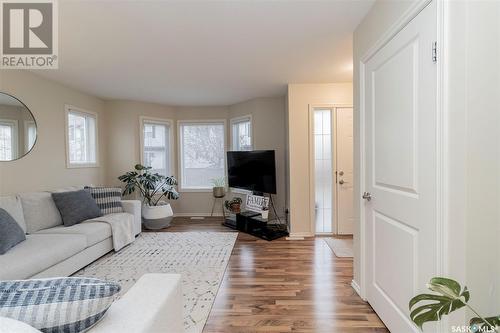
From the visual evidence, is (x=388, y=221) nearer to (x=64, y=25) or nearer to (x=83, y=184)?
(x=64, y=25)

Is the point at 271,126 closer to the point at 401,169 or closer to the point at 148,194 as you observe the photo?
the point at 148,194

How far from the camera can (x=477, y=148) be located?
1086mm

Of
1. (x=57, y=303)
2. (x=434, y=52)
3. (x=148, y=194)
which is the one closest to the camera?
(x=57, y=303)

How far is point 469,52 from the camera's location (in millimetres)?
1087

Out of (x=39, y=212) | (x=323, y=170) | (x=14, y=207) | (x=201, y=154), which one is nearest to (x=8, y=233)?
(x=14, y=207)

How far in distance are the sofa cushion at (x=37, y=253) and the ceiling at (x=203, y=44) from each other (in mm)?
Answer: 1930

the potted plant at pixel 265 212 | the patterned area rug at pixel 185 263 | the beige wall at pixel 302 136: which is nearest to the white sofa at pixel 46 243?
the patterned area rug at pixel 185 263

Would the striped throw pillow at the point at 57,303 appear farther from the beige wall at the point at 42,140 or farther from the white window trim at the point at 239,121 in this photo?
the white window trim at the point at 239,121

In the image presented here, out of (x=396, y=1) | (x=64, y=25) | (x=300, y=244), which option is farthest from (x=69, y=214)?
(x=396, y=1)

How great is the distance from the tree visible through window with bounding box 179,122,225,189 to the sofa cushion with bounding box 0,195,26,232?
2.93 meters

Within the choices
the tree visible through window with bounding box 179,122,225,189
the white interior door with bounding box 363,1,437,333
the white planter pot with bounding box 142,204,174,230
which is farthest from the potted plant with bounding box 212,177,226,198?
the white interior door with bounding box 363,1,437,333

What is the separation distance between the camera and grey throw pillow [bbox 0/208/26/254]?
2.08 m

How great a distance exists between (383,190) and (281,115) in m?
3.14

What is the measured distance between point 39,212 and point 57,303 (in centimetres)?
277
